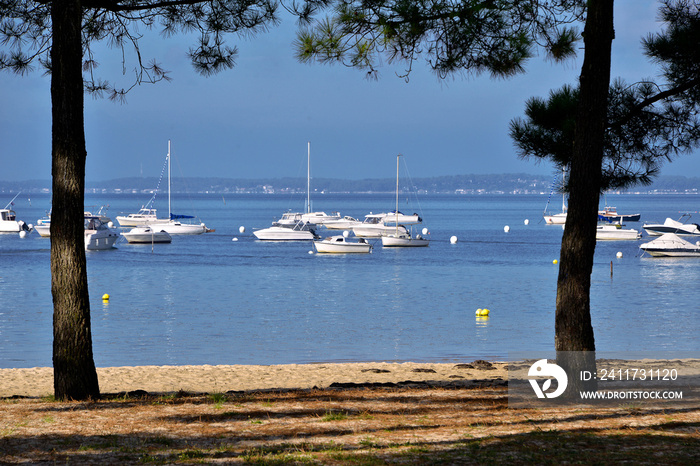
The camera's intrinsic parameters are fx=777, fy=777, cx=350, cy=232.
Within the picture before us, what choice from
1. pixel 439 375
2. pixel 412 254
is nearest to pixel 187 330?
pixel 439 375

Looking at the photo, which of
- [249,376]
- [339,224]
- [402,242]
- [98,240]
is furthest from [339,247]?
[249,376]

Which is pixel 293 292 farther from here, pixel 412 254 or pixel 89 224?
pixel 89 224

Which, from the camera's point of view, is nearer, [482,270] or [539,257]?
[482,270]

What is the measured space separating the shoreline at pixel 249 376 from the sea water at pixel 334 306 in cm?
281

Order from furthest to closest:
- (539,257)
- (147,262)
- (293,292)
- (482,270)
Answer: (539,257), (147,262), (482,270), (293,292)

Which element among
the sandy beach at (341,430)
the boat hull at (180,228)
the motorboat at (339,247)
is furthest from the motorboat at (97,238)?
the sandy beach at (341,430)

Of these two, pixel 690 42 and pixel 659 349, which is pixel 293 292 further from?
pixel 690 42

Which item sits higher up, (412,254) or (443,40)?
(443,40)

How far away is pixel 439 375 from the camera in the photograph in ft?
44.3

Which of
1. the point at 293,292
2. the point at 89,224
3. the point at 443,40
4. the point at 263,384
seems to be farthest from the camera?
the point at 89,224

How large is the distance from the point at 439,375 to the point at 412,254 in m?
42.0

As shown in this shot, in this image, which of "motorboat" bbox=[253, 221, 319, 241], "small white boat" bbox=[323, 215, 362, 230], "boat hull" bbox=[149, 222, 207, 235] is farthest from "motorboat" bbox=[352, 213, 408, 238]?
"boat hull" bbox=[149, 222, 207, 235]

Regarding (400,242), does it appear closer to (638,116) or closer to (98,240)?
(98,240)

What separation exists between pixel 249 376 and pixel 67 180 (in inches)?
259
